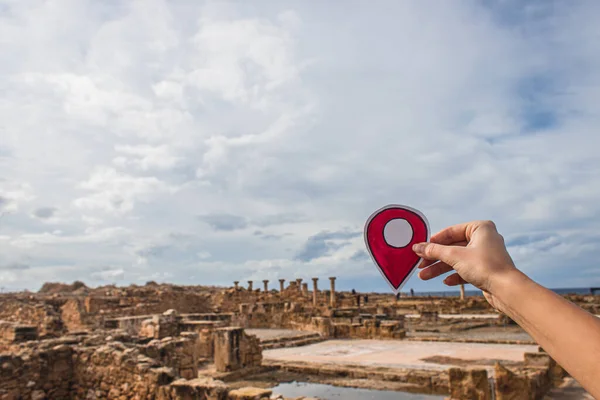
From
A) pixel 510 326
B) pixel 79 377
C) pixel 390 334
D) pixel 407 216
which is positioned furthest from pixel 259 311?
pixel 407 216

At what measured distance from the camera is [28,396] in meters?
7.71

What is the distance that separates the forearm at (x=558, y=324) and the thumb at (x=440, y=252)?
171mm

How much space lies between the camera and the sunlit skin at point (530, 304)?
1.09 m

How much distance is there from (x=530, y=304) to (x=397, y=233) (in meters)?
0.72

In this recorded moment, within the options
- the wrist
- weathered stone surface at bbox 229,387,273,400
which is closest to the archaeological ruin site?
weathered stone surface at bbox 229,387,273,400

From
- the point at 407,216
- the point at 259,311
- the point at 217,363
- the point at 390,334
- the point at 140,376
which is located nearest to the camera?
the point at 407,216

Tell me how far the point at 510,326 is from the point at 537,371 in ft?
52.3

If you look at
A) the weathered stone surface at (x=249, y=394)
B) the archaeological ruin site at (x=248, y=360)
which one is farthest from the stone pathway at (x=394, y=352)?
the weathered stone surface at (x=249, y=394)

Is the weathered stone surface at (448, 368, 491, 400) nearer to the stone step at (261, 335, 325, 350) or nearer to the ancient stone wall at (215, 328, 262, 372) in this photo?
the ancient stone wall at (215, 328, 262, 372)

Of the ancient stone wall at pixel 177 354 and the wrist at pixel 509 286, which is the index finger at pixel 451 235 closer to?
the wrist at pixel 509 286

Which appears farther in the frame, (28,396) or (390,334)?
(390,334)

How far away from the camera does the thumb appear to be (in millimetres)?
1413

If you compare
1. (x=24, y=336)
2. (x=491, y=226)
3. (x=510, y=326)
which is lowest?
(x=510, y=326)

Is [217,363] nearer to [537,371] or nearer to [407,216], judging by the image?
[537,371]
